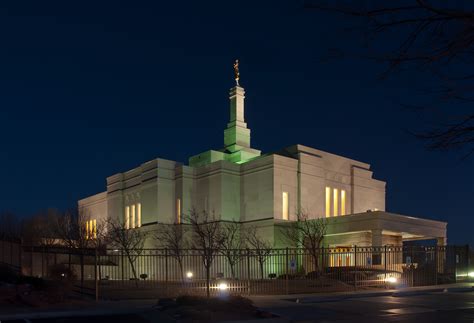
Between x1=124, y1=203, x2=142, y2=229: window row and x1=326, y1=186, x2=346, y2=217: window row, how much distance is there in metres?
23.3

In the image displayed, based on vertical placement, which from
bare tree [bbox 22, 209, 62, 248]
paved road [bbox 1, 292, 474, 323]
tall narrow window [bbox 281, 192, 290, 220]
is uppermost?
tall narrow window [bbox 281, 192, 290, 220]

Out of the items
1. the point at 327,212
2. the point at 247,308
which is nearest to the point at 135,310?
the point at 247,308

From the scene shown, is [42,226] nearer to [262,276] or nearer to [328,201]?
[328,201]

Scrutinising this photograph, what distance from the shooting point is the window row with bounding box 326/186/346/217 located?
5884 centimetres

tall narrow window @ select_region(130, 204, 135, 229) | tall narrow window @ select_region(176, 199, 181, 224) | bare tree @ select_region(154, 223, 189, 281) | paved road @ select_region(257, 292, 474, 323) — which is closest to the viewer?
paved road @ select_region(257, 292, 474, 323)

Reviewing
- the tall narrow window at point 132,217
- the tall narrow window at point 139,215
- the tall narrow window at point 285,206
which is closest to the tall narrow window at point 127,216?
the tall narrow window at point 132,217

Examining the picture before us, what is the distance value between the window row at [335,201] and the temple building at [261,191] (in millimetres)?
120

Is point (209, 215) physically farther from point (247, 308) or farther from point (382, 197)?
point (247, 308)

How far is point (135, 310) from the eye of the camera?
54.1 feet

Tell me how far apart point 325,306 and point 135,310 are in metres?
6.74

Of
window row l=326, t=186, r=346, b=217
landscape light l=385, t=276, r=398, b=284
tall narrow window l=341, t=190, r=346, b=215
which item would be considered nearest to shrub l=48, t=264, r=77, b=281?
landscape light l=385, t=276, r=398, b=284

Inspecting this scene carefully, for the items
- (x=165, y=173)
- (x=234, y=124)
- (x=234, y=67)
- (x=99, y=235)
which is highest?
(x=234, y=67)

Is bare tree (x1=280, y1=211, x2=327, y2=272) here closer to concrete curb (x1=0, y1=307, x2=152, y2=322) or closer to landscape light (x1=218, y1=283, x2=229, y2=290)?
landscape light (x1=218, y1=283, x2=229, y2=290)

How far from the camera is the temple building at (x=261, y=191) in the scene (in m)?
49.8
